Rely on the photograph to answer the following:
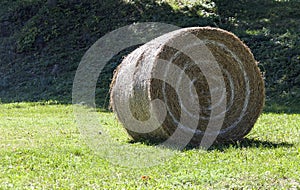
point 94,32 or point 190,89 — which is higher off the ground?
point 190,89

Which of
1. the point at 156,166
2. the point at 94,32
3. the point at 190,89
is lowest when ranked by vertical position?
the point at 94,32

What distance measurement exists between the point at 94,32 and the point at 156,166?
53.3 ft

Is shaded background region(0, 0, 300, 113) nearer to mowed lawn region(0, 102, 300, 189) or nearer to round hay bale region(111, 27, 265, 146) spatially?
mowed lawn region(0, 102, 300, 189)

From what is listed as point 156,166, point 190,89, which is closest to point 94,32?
point 190,89

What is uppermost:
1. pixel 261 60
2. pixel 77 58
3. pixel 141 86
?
pixel 141 86

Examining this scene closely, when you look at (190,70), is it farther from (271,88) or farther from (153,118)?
(271,88)

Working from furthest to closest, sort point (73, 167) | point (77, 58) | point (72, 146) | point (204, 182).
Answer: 1. point (77, 58)
2. point (72, 146)
3. point (73, 167)
4. point (204, 182)

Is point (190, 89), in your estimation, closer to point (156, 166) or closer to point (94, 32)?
point (156, 166)

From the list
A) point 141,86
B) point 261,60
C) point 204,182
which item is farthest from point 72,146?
point 261,60

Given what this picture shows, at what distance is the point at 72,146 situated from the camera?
9039 mm

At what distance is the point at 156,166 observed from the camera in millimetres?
7359

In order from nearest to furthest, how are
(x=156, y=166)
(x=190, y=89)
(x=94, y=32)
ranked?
(x=156, y=166), (x=190, y=89), (x=94, y=32)

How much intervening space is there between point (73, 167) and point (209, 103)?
3085 millimetres

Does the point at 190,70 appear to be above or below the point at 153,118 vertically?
above
